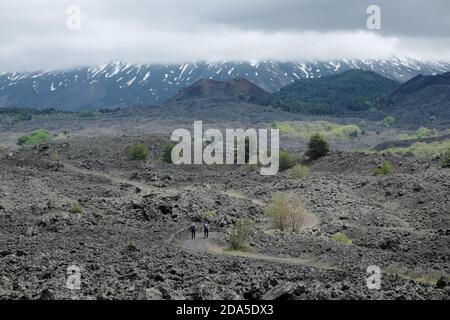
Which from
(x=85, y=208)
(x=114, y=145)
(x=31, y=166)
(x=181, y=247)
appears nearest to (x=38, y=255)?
(x=181, y=247)

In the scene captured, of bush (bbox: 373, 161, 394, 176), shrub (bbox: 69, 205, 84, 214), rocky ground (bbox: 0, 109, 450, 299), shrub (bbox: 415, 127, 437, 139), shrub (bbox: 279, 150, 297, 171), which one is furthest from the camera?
shrub (bbox: 415, 127, 437, 139)

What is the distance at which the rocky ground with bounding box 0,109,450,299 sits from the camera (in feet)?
92.6

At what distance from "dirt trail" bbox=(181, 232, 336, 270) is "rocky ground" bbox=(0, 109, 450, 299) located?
129 mm

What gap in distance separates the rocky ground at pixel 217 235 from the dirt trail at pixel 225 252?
13 centimetres

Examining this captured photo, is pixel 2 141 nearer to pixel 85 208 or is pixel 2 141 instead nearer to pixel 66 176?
pixel 66 176

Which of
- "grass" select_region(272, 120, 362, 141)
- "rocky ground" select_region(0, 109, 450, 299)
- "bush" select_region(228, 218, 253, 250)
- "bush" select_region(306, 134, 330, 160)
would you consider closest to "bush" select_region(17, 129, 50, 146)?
"grass" select_region(272, 120, 362, 141)

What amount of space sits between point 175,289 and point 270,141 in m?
134

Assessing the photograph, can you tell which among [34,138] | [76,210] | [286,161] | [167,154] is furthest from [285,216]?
[34,138]

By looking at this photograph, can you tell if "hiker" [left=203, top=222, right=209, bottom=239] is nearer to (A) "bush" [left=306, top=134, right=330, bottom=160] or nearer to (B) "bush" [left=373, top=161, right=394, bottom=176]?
(B) "bush" [left=373, top=161, right=394, bottom=176]

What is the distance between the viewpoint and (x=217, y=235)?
49125 millimetres

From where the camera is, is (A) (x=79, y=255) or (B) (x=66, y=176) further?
(B) (x=66, y=176)

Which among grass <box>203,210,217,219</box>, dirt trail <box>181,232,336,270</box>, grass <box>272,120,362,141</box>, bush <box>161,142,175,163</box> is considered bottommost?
grass <box>272,120,362,141</box>

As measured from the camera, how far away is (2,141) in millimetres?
177000
